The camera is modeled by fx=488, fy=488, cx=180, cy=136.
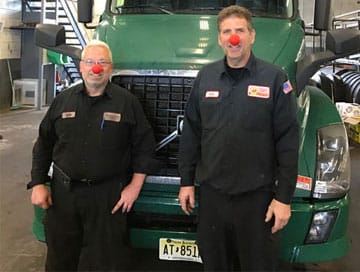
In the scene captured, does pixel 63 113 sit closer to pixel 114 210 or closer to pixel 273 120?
pixel 114 210

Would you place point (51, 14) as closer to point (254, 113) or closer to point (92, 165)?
point (92, 165)

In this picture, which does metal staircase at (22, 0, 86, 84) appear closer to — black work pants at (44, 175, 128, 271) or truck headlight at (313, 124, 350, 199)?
black work pants at (44, 175, 128, 271)

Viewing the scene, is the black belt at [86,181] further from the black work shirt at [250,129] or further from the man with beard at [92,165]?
the black work shirt at [250,129]

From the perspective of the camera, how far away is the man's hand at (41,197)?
2674 millimetres

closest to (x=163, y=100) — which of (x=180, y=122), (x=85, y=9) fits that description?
(x=180, y=122)

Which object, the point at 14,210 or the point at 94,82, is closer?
the point at 94,82

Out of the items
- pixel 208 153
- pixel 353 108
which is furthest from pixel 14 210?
pixel 353 108

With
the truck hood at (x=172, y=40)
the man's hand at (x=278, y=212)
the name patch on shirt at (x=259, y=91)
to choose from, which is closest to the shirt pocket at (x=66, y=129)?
the truck hood at (x=172, y=40)

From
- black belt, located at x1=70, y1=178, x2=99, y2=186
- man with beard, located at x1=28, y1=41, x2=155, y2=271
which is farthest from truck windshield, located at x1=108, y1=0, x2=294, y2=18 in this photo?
black belt, located at x1=70, y1=178, x2=99, y2=186

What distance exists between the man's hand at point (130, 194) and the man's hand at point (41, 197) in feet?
1.23

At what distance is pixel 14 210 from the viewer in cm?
469

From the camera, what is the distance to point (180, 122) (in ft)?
9.38

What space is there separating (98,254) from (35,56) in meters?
10.4

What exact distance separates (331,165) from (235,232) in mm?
849
